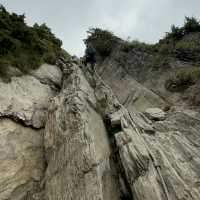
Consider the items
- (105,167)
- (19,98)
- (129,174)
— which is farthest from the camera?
(19,98)

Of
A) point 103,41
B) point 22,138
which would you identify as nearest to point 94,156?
point 22,138

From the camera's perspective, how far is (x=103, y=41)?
1280 inches

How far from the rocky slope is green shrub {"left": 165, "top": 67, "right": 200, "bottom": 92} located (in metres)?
1.99

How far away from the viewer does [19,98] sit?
16484 millimetres

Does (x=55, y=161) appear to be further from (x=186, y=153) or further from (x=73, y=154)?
(x=186, y=153)

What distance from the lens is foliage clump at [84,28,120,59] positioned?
31878mm

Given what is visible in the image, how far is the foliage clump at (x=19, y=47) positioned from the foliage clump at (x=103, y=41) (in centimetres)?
795

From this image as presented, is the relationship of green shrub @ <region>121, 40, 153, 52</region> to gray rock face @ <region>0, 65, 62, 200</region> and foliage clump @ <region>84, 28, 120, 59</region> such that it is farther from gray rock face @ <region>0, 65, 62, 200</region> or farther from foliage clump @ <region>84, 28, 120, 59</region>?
gray rock face @ <region>0, 65, 62, 200</region>

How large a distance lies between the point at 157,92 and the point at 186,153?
9715 millimetres

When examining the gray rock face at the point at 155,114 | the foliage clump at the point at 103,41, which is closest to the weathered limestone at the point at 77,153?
the gray rock face at the point at 155,114

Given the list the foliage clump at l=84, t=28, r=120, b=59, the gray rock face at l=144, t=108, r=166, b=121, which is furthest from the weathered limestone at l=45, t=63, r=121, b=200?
the foliage clump at l=84, t=28, r=120, b=59

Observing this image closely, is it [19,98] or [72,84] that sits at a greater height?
[72,84]

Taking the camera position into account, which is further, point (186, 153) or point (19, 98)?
point (19, 98)

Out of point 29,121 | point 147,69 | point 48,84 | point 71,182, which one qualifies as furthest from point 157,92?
point 71,182
